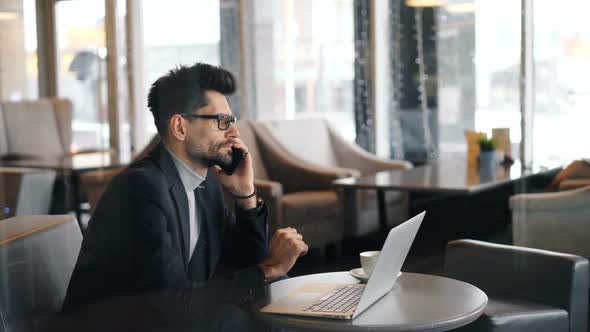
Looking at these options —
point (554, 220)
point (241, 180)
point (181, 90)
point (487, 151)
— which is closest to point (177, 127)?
point (181, 90)

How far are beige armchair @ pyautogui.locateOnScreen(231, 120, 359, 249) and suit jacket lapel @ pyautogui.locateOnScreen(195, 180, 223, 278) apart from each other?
0.14 metres

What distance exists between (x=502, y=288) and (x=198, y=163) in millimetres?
1065

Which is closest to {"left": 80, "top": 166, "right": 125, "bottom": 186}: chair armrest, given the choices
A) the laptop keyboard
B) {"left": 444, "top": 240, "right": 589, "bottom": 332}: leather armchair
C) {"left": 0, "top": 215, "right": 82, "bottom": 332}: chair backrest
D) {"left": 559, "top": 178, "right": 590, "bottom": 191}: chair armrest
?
{"left": 0, "top": 215, "right": 82, "bottom": 332}: chair backrest

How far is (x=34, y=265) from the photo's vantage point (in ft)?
6.46

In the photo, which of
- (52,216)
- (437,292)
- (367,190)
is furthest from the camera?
(367,190)

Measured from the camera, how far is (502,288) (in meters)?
2.27

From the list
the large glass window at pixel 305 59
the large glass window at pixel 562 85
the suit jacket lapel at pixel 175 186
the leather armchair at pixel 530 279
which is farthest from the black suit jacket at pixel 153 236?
the large glass window at pixel 562 85

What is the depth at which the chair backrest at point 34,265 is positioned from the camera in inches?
75.4

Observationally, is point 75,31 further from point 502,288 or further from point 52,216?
point 502,288

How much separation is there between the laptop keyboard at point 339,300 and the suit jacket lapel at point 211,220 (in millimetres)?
→ 336

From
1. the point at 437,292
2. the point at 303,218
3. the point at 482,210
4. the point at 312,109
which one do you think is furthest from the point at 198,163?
the point at 482,210

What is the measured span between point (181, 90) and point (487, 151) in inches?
39.4

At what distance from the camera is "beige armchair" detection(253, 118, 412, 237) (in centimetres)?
211

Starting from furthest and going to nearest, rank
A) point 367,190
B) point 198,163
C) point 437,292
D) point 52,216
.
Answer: point 367,190, point 52,216, point 198,163, point 437,292
